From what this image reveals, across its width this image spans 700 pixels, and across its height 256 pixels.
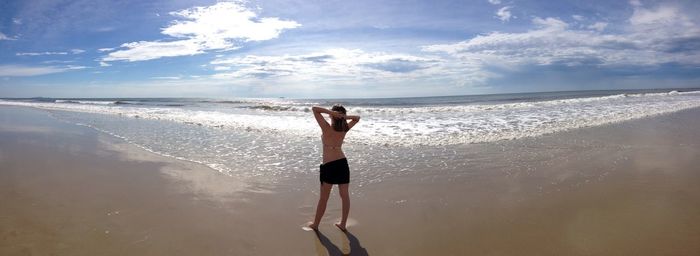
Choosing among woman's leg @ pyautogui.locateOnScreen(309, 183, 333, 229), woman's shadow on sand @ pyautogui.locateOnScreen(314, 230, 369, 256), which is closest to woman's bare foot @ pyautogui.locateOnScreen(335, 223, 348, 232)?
woman's shadow on sand @ pyautogui.locateOnScreen(314, 230, 369, 256)

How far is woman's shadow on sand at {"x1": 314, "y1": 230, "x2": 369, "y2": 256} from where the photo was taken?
4238mm

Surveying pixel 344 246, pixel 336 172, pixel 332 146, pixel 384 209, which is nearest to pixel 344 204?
pixel 336 172

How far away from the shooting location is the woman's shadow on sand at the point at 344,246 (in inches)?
167

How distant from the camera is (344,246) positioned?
14.3 feet

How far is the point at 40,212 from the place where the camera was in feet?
17.0

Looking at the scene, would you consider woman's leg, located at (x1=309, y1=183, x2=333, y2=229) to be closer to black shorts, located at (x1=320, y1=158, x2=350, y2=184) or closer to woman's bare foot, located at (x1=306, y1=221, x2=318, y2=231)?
woman's bare foot, located at (x1=306, y1=221, x2=318, y2=231)

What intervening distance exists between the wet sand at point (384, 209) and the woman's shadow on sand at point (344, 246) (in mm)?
21

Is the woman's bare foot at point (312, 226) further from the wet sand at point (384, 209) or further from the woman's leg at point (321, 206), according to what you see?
the wet sand at point (384, 209)

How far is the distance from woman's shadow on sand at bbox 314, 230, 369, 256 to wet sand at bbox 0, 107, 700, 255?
0.02m

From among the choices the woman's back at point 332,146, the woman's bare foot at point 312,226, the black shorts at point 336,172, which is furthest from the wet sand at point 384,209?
the woman's back at point 332,146

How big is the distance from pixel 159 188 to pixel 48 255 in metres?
2.54

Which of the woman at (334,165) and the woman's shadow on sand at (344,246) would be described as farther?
the woman at (334,165)

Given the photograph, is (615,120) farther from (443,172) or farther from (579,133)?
(443,172)

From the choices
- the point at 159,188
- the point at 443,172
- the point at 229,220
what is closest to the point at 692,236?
the point at 443,172
